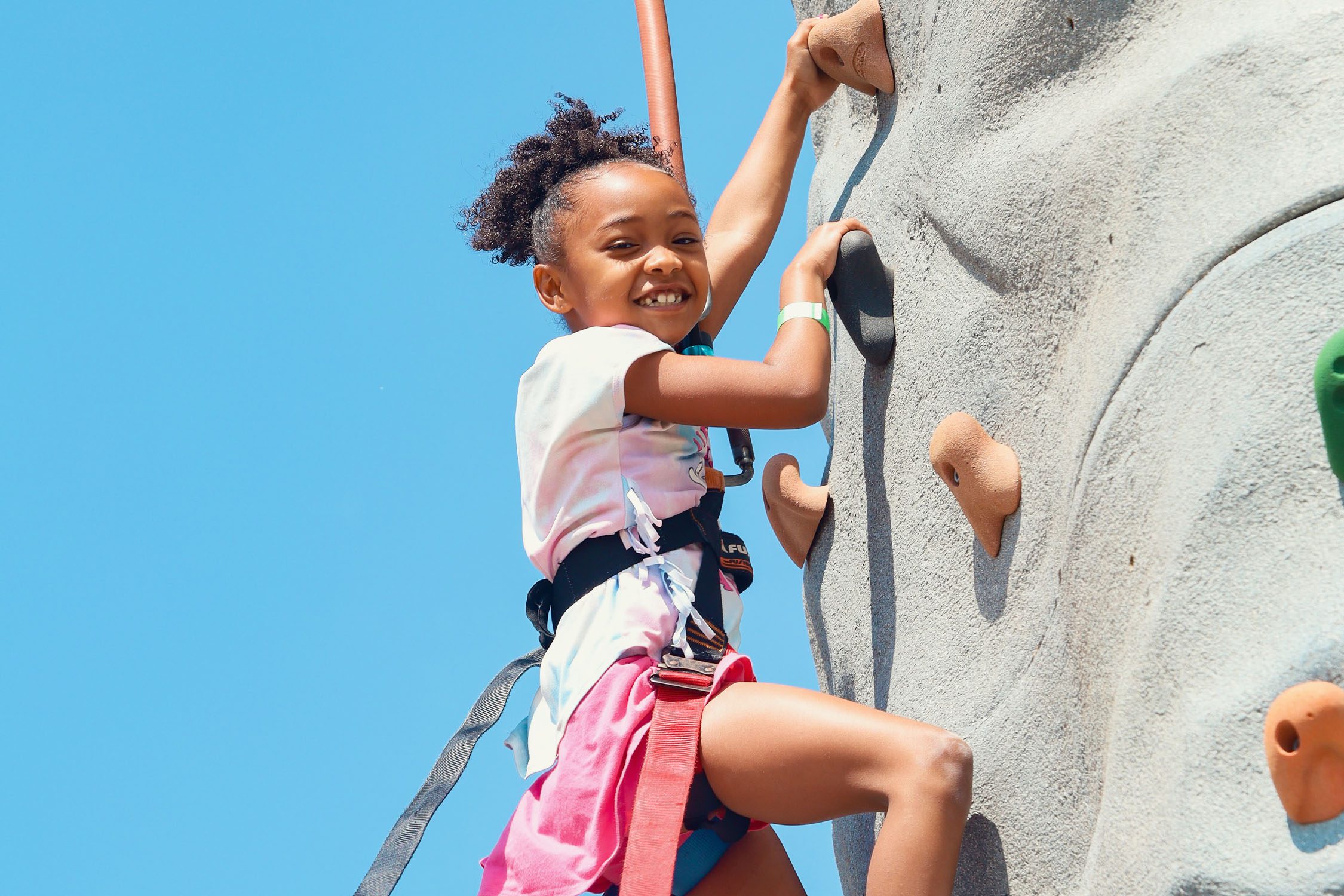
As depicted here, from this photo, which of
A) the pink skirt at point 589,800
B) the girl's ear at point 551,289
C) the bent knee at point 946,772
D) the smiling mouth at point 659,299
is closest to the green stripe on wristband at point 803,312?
the smiling mouth at point 659,299

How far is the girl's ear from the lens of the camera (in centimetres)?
→ 301

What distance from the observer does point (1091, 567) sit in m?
2.16

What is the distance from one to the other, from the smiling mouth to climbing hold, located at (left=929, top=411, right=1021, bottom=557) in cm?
65

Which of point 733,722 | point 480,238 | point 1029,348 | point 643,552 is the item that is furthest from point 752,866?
point 480,238

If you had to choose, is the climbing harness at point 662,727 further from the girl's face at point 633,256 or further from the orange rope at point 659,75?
the orange rope at point 659,75

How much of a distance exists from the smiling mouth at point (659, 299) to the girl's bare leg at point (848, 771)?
848 mm

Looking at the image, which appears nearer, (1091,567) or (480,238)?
(1091,567)

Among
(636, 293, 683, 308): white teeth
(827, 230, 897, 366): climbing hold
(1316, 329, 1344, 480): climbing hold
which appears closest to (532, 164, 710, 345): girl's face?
(636, 293, 683, 308): white teeth

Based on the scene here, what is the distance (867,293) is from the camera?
3.05m

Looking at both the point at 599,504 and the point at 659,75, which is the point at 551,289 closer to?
the point at 599,504

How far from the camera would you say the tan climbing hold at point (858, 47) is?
316 cm

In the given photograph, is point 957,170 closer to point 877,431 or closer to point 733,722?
point 877,431

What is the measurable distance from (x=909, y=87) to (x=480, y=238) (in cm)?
103

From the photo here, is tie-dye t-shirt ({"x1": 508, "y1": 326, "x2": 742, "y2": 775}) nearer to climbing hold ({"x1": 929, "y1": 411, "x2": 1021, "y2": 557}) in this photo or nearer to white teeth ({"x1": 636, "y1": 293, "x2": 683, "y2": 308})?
white teeth ({"x1": 636, "y1": 293, "x2": 683, "y2": 308})
